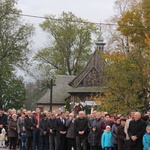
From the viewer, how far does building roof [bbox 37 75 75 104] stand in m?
72.8

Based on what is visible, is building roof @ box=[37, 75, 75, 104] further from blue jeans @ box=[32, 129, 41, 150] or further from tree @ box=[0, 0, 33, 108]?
blue jeans @ box=[32, 129, 41, 150]

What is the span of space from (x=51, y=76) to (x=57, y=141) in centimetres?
5283

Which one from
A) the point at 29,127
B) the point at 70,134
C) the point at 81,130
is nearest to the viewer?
the point at 81,130

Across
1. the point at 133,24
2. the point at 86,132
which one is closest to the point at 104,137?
the point at 86,132

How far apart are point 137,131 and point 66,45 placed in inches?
2245

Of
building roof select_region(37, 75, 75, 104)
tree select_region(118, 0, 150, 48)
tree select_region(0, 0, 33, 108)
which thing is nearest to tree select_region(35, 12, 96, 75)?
building roof select_region(37, 75, 75, 104)

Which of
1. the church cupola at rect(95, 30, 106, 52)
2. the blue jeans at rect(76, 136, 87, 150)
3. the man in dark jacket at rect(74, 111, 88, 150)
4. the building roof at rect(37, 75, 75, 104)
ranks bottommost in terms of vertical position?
the blue jeans at rect(76, 136, 87, 150)

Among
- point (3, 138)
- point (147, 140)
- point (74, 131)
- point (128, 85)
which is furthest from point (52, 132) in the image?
point (147, 140)

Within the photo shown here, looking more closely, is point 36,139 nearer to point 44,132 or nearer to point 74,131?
point 44,132

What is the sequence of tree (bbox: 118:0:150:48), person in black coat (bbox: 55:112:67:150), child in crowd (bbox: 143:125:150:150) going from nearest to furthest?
child in crowd (bbox: 143:125:150:150)
person in black coat (bbox: 55:112:67:150)
tree (bbox: 118:0:150:48)

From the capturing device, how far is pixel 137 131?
60.2 ft

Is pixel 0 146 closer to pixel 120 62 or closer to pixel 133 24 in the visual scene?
pixel 120 62

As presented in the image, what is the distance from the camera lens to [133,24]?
41.2 m

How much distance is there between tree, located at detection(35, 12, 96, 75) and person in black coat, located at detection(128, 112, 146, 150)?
55.8 m
